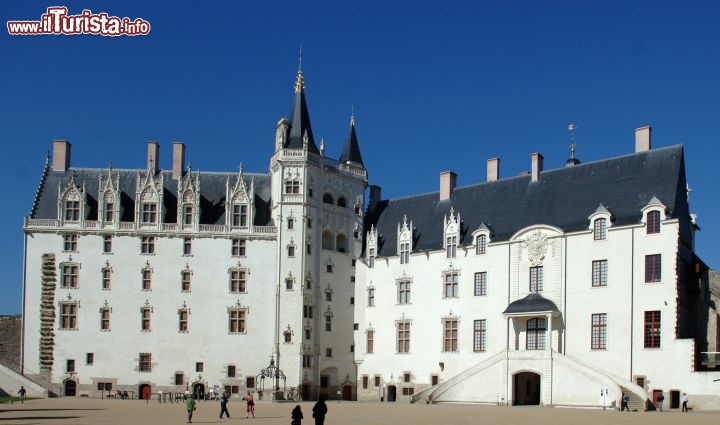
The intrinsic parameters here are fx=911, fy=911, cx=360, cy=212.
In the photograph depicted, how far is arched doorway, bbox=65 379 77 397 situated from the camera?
5447 centimetres

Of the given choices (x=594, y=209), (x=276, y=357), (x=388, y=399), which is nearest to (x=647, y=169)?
(x=594, y=209)

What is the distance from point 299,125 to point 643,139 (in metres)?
21.2

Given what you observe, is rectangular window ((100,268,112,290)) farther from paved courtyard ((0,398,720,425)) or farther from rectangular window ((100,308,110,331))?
paved courtyard ((0,398,720,425))

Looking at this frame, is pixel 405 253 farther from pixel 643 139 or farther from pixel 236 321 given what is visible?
pixel 643 139

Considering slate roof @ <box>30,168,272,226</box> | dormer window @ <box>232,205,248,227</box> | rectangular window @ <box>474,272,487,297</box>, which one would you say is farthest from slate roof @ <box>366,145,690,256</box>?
dormer window @ <box>232,205,248,227</box>

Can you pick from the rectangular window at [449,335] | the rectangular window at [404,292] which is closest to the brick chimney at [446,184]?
the rectangular window at [404,292]

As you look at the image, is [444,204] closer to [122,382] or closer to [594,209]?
[594,209]

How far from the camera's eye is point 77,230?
55.6 m

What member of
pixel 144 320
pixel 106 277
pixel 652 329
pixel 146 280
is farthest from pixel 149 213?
pixel 652 329

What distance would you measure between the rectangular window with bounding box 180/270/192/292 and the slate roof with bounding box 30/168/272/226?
3403 millimetres

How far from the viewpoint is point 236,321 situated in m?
55.6

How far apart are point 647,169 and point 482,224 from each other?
380 inches

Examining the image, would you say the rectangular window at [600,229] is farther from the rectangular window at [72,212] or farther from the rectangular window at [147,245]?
the rectangular window at [72,212]

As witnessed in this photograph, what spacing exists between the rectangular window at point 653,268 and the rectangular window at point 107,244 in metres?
31.4
